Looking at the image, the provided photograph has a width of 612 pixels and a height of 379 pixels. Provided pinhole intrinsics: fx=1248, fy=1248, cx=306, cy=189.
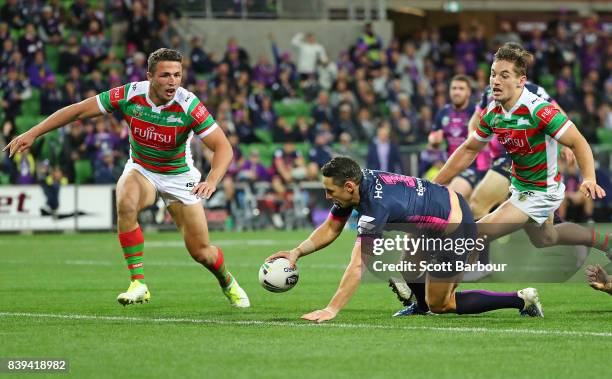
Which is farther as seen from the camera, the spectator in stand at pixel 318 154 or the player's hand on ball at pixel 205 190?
the spectator in stand at pixel 318 154

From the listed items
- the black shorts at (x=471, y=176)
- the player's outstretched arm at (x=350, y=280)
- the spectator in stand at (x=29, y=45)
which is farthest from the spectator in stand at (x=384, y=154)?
the player's outstretched arm at (x=350, y=280)

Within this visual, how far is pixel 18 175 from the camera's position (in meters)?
24.1

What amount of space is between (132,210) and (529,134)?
3.48 meters

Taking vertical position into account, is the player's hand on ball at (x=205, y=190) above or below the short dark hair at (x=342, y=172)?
below

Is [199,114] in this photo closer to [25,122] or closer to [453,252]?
[453,252]

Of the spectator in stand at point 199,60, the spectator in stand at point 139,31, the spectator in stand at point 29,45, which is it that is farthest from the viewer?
the spectator in stand at point 199,60

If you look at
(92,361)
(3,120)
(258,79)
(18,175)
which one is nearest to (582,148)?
(92,361)

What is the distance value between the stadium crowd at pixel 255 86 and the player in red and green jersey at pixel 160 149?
42.0 ft

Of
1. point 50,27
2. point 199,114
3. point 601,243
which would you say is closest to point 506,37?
point 50,27

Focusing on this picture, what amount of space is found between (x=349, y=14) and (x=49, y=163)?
425 inches

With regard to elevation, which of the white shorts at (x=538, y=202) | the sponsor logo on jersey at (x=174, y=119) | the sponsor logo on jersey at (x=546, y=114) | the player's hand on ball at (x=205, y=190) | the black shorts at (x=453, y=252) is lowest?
the black shorts at (x=453, y=252)

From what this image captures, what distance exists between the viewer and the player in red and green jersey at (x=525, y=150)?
10000mm

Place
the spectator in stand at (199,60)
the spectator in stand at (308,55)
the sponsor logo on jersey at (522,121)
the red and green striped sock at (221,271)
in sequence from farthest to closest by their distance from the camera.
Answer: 1. the spectator in stand at (308,55)
2. the spectator in stand at (199,60)
3. the red and green striped sock at (221,271)
4. the sponsor logo on jersey at (522,121)

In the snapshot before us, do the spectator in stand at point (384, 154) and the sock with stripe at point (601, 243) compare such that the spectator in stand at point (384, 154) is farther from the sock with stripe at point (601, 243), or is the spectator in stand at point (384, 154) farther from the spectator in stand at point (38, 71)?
the sock with stripe at point (601, 243)
